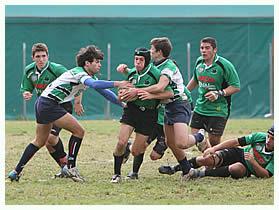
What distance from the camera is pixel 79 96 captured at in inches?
386

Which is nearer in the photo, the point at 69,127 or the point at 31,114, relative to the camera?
the point at 69,127

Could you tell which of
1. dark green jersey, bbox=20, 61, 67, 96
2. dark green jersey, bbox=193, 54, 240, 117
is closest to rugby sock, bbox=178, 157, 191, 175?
dark green jersey, bbox=193, 54, 240, 117

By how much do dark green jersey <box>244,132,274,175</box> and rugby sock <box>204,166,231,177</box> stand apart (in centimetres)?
25

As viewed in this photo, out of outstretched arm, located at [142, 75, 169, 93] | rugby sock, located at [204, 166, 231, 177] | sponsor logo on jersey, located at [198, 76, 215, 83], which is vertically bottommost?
rugby sock, located at [204, 166, 231, 177]

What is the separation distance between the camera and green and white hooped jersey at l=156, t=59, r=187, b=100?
8977 millimetres

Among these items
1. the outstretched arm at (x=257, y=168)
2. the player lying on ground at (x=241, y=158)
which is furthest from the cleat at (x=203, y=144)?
the outstretched arm at (x=257, y=168)

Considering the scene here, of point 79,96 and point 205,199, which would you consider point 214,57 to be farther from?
point 205,199

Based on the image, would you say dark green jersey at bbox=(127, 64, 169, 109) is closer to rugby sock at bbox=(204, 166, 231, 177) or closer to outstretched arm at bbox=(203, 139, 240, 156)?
outstretched arm at bbox=(203, 139, 240, 156)

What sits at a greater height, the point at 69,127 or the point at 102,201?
the point at 69,127

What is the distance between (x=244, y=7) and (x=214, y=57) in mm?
16610

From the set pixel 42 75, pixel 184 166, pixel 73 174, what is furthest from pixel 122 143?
pixel 42 75

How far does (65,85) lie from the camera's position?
357 inches

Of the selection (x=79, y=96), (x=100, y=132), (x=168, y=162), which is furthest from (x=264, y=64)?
(x=79, y=96)

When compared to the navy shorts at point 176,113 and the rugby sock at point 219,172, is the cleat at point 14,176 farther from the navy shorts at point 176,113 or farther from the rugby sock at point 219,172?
the rugby sock at point 219,172
